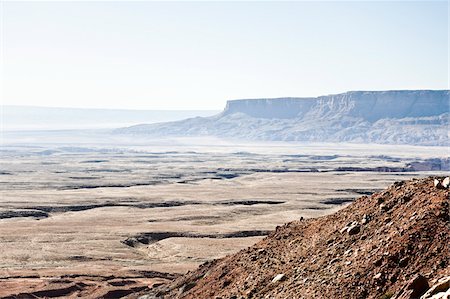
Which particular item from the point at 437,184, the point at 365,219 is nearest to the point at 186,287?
the point at 365,219

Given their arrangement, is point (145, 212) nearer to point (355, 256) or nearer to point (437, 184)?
point (437, 184)

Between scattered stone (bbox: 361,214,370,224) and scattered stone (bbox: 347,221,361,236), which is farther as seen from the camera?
scattered stone (bbox: 361,214,370,224)

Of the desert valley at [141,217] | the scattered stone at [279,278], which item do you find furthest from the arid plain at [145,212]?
the scattered stone at [279,278]

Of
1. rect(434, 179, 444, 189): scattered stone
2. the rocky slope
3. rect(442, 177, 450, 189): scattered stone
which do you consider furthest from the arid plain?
rect(442, 177, 450, 189): scattered stone

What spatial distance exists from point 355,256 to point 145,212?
178 ft

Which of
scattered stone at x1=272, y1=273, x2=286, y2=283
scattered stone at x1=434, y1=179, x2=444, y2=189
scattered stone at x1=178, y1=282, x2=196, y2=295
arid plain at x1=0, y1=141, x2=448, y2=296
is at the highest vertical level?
scattered stone at x1=434, y1=179, x2=444, y2=189

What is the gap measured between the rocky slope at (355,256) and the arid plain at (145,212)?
13.1 metres

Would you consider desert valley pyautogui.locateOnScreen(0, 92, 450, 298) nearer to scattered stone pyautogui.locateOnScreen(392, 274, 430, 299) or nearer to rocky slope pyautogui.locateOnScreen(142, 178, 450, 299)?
rocky slope pyautogui.locateOnScreen(142, 178, 450, 299)

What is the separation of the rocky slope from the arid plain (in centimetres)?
1306

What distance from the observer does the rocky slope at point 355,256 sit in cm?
1489

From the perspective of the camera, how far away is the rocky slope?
48.9 ft

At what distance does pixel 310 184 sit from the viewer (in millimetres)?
104812

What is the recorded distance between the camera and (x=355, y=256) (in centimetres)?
1652

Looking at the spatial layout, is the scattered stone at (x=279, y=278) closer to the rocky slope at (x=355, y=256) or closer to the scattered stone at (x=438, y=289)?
the rocky slope at (x=355, y=256)
